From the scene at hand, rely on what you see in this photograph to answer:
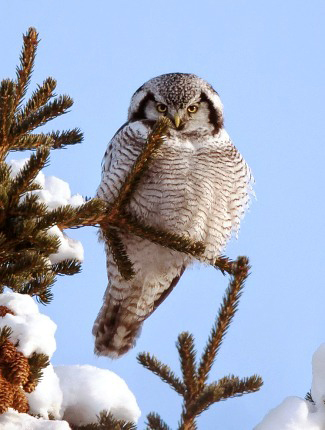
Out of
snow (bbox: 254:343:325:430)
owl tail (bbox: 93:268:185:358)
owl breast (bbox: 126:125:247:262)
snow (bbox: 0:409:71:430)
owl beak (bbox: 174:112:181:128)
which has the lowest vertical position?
snow (bbox: 0:409:71:430)

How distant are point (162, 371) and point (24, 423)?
407mm

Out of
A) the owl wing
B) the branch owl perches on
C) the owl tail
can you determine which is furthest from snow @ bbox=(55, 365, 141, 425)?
the owl tail

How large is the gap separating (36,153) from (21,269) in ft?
1.01

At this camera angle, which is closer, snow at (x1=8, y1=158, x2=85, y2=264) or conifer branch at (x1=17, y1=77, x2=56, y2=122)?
conifer branch at (x1=17, y1=77, x2=56, y2=122)

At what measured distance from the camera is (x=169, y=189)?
12.9 ft

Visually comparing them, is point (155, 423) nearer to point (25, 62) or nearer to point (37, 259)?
point (37, 259)

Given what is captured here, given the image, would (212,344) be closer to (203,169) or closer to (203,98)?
(203,169)

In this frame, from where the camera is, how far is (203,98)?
14.3ft

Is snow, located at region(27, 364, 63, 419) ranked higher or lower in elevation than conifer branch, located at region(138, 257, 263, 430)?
lower

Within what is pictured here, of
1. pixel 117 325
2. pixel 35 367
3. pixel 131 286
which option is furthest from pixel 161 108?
pixel 35 367

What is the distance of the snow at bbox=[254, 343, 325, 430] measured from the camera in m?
2.01

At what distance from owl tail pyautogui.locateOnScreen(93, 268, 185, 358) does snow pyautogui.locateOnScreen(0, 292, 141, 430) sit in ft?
6.90

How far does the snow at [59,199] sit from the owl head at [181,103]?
58.3 inches

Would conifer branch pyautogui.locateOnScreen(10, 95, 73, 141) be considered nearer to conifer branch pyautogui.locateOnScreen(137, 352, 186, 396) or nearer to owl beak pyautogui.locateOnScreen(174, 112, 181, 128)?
conifer branch pyautogui.locateOnScreen(137, 352, 186, 396)
